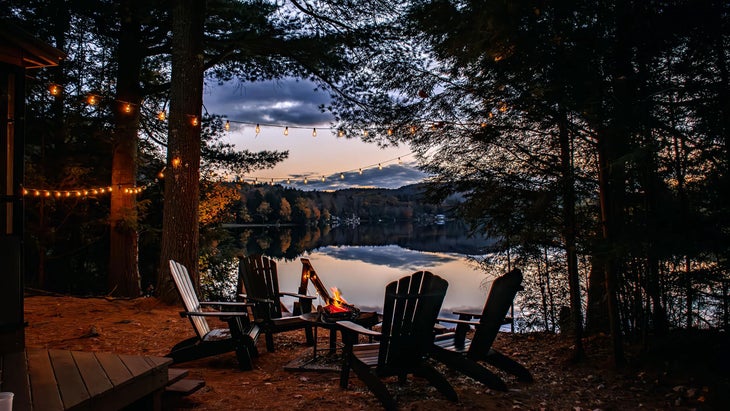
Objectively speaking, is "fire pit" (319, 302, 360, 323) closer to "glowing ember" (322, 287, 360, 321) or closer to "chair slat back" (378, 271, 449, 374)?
"glowing ember" (322, 287, 360, 321)

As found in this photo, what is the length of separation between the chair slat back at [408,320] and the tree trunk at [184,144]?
465cm

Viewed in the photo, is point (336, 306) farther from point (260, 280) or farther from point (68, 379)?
point (68, 379)

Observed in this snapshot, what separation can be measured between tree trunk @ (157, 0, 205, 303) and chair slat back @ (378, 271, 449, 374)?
465 centimetres

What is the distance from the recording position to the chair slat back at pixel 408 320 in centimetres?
325

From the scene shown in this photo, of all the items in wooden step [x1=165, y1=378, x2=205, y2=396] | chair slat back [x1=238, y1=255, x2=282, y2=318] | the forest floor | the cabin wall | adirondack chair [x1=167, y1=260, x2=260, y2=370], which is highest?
the cabin wall

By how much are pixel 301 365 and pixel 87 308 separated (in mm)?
4516

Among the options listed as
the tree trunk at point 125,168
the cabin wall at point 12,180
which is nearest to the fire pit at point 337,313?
the cabin wall at point 12,180

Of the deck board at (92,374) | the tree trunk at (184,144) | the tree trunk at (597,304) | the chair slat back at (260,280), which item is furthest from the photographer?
the tree trunk at (184,144)

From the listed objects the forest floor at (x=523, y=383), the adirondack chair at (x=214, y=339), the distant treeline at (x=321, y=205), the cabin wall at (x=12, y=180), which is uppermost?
the distant treeline at (x=321, y=205)

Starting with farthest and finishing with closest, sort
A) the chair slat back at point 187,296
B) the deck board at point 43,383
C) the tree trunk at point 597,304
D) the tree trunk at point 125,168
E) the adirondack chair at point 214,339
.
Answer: the tree trunk at point 125,168
the tree trunk at point 597,304
the chair slat back at point 187,296
the adirondack chair at point 214,339
the deck board at point 43,383

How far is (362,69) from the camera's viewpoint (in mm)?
8422

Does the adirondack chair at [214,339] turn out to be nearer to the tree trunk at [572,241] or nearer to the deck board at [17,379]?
the deck board at [17,379]

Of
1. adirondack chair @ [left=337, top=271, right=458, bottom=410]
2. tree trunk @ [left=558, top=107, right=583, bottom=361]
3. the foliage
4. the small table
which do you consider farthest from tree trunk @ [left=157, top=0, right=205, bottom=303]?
tree trunk @ [left=558, top=107, right=583, bottom=361]

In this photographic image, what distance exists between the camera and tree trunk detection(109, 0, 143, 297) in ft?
28.3
